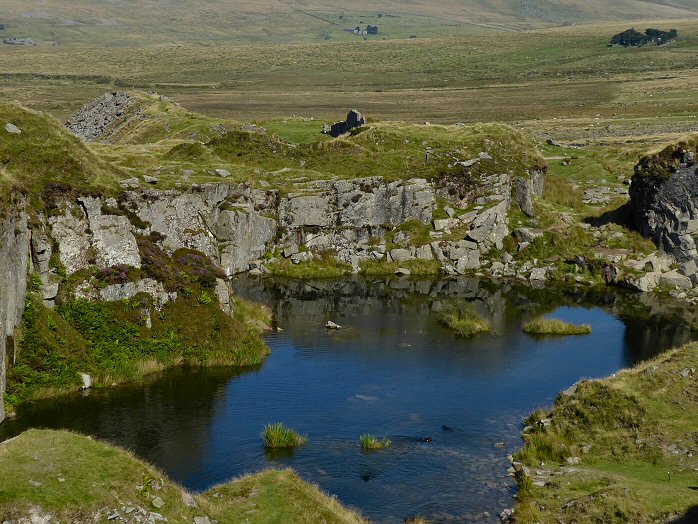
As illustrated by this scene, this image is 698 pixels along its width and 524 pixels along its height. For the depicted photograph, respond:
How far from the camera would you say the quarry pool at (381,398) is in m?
39.4

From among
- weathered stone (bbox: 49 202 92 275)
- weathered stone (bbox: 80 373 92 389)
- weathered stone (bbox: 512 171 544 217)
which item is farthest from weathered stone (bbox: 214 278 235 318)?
weathered stone (bbox: 512 171 544 217)

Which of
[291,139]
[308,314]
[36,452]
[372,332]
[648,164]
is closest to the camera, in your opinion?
[36,452]

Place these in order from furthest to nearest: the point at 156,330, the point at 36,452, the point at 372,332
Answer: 1. the point at 372,332
2. the point at 156,330
3. the point at 36,452

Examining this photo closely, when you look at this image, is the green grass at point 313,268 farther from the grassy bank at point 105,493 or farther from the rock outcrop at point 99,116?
the rock outcrop at point 99,116

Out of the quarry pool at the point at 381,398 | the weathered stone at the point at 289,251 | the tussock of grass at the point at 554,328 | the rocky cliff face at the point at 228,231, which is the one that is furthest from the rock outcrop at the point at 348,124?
the tussock of grass at the point at 554,328

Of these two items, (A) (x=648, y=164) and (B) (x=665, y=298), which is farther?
(A) (x=648, y=164)

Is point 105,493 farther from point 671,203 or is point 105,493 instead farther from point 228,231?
point 671,203

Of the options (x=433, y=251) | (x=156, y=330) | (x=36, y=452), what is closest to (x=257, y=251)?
(x=433, y=251)

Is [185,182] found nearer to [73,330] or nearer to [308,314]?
[308,314]

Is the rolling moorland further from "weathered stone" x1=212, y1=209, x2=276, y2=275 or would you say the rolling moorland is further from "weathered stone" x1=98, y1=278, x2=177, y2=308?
"weathered stone" x1=212, y1=209, x2=276, y2=275

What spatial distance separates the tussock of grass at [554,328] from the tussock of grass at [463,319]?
2.95 metres

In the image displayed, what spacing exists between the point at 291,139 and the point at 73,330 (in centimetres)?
5577

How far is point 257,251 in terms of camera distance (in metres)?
76.1

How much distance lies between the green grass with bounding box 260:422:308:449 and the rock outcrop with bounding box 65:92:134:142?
84819 mm
